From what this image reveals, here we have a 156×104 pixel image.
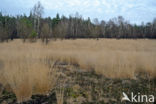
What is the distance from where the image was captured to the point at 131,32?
40438 millimetres

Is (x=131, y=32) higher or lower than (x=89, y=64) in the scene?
higher

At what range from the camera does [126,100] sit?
6.75 ft

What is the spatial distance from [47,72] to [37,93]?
446 millimetres

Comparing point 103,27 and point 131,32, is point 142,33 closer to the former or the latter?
point 131,32

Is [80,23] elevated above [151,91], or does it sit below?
above

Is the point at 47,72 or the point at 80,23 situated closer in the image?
the point at 47,72

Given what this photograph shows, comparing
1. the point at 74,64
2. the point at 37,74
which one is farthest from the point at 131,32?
the point at 37,74

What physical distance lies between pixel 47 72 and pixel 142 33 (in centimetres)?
4422

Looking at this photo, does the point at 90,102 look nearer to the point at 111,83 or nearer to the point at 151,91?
the point at 111,83

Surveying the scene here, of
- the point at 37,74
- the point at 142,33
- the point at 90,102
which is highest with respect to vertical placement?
the point at 142,33

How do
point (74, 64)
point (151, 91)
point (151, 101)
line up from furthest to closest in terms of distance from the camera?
point (74, 64) → point (151, 91) → point (151, 101)

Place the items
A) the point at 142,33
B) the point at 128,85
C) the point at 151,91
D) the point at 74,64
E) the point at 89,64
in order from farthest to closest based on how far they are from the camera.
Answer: the point at 142,33
the point at 74,64
the point at 89,64
the point at 128,85
the point at 151,91

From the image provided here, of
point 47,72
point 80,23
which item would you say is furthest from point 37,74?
point 80,23

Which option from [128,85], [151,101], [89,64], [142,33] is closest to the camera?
[151,101]
